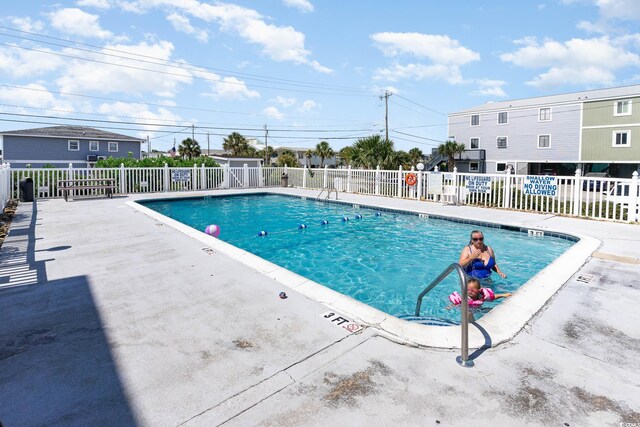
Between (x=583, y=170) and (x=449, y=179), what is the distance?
2654cm

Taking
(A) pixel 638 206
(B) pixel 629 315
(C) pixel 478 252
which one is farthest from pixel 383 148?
(B) pixel 629 315

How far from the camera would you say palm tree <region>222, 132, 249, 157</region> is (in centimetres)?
5809

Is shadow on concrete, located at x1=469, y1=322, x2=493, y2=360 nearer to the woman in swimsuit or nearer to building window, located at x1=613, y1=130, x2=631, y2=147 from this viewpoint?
the woman in swimsuit

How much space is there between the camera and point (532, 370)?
2756 millimetres

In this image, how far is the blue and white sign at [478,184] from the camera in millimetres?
12984

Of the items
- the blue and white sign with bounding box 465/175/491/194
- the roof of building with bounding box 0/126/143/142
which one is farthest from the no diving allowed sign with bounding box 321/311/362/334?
the roof of building with bounding box 0/126/143/142

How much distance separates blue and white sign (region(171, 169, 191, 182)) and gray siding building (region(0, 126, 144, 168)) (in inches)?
574

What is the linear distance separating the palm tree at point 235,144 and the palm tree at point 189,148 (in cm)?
491

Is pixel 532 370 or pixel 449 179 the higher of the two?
pixel 449 179

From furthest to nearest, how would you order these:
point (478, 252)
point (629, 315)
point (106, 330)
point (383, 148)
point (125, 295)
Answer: point (383, 148)
point (478, 252)
point (125, 295)
point (629, 315)
point (106, 330)

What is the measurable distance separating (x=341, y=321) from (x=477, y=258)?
3177mm

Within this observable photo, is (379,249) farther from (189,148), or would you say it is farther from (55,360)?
(189,148)

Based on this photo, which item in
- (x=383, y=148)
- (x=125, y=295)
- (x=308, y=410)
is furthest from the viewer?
(x=383, y=148)

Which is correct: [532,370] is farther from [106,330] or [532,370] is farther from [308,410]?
[106,330]
